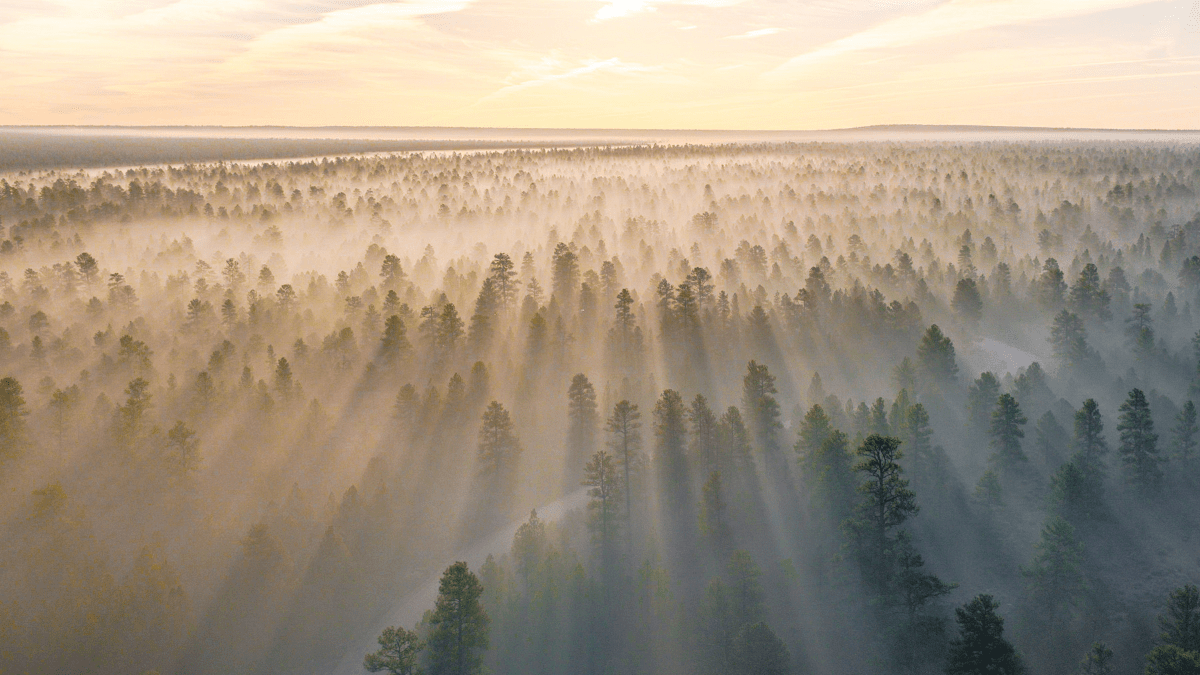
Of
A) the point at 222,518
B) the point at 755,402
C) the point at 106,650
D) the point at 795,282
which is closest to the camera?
the point at 106,650

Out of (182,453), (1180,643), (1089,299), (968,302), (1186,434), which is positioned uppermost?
(1089,299)

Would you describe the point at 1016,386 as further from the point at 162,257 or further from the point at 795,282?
the point at 162,257

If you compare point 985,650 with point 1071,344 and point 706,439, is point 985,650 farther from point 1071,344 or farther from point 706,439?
point 1071,344

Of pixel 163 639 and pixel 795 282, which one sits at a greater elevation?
pixel 795 282

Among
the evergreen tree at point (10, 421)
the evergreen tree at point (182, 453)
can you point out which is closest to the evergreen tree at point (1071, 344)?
the evergreen tree at point (182, 453)

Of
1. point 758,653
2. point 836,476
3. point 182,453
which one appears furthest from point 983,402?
point 182,453

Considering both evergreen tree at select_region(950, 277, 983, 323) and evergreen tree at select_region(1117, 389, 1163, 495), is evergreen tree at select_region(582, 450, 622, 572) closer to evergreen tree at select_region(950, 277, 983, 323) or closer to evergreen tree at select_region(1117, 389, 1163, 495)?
evergreen tree at select_region(1117, 389, 1163, 495)

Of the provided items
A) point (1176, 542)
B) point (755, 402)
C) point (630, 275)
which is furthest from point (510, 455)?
point (630, 275)
